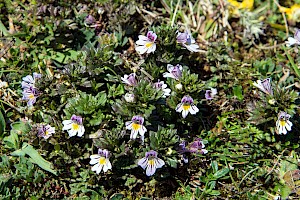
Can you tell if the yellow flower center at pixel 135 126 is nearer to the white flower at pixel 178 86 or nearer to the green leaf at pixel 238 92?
the white flower at pixel 178 86

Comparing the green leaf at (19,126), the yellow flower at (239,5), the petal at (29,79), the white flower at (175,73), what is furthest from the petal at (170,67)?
the yellow flower at (239,5)

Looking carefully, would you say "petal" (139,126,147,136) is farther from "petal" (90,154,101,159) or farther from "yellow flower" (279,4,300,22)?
"yellow flower" (279,4,300,22)

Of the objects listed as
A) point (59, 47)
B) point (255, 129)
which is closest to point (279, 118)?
point (255, 129)

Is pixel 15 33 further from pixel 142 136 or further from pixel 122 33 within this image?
pixel 142 136

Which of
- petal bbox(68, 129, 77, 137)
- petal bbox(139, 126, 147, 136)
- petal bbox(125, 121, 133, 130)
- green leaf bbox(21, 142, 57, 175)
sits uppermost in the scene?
petal bbox(125, 121, 133, 130)

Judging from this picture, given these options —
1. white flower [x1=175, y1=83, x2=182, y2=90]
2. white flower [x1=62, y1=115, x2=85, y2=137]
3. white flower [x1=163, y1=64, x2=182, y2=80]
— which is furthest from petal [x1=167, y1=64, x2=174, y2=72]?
white flower [x1=62, y1=115, x2=85, y2=137]

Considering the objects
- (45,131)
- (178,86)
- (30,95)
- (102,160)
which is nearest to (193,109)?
(178,86)

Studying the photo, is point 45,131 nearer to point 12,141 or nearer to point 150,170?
point 12,141
